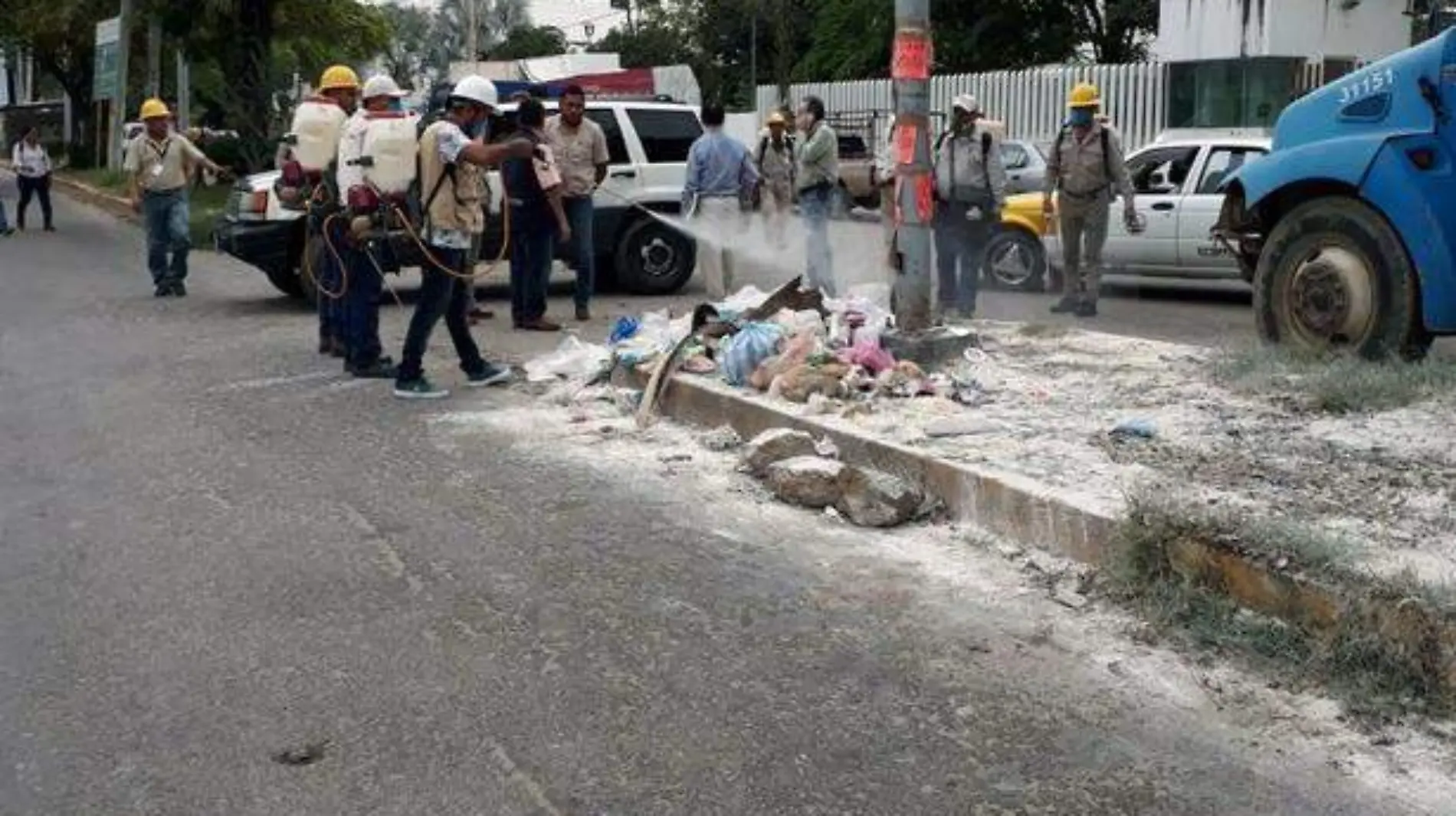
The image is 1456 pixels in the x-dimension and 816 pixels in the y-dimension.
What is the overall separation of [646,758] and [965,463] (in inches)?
99.7

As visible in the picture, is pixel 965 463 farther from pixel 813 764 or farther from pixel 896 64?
pixel 896 64

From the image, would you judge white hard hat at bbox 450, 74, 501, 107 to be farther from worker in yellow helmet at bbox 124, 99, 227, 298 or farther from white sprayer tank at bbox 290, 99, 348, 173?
worker in yellow helmet at bbox 124, 99, 227, 298

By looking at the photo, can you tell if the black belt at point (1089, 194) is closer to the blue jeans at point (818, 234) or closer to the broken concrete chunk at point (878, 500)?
the blue jeans at point (818, 234)

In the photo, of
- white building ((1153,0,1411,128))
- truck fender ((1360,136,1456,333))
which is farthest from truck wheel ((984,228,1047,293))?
white building ((1153,0,1411,128))

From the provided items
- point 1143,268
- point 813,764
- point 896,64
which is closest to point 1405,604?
point 813,764

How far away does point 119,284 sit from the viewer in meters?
15.3

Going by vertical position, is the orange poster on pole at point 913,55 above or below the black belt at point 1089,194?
above

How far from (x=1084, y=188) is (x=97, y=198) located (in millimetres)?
24375

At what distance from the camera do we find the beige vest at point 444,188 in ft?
27.6

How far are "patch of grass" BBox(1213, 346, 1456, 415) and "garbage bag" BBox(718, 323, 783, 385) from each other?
7.51 ft

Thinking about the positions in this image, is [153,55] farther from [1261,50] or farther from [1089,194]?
[1089,194]

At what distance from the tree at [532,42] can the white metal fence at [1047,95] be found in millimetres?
40164

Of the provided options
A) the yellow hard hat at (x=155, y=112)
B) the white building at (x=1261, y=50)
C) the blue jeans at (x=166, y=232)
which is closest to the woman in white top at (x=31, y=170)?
the blue jeans at (x=166, y=232)

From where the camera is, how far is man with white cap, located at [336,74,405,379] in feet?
28.3
